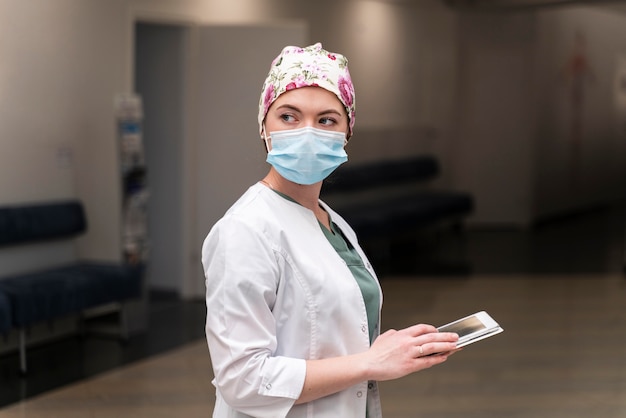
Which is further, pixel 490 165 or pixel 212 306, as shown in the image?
pixel 490 165

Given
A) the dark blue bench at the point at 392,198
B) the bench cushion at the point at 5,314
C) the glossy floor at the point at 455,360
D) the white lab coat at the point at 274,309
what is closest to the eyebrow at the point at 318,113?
the white lab coat at the point at 274,309

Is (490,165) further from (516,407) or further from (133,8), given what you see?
(516,407)

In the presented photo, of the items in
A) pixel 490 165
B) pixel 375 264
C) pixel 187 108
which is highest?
pixel 187 108

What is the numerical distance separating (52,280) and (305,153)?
16.4 feet

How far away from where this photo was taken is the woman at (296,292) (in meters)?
1.71

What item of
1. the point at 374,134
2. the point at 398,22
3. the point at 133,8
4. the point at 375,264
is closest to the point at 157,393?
the point at 133,8

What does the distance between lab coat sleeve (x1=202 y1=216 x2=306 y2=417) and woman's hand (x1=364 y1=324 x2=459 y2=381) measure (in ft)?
0.47

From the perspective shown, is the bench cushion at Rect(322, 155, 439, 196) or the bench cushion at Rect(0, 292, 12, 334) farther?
the bench cushion at Rect(322, 155, 439, 196)

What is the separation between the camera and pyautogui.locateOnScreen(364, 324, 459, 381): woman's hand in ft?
5.71

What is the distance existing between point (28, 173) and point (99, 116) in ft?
2.96

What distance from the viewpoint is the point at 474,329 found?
1.82m

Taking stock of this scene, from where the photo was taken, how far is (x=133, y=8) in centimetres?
774

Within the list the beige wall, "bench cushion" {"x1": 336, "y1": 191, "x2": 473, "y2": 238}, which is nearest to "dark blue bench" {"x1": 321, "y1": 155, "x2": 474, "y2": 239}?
"bench cushion" {"x1": 336, "y1": 191, "x2": 473, "y2": 238}

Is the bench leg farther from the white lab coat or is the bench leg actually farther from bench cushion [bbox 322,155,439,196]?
bench cushion [bbox 322,155,439,196]
